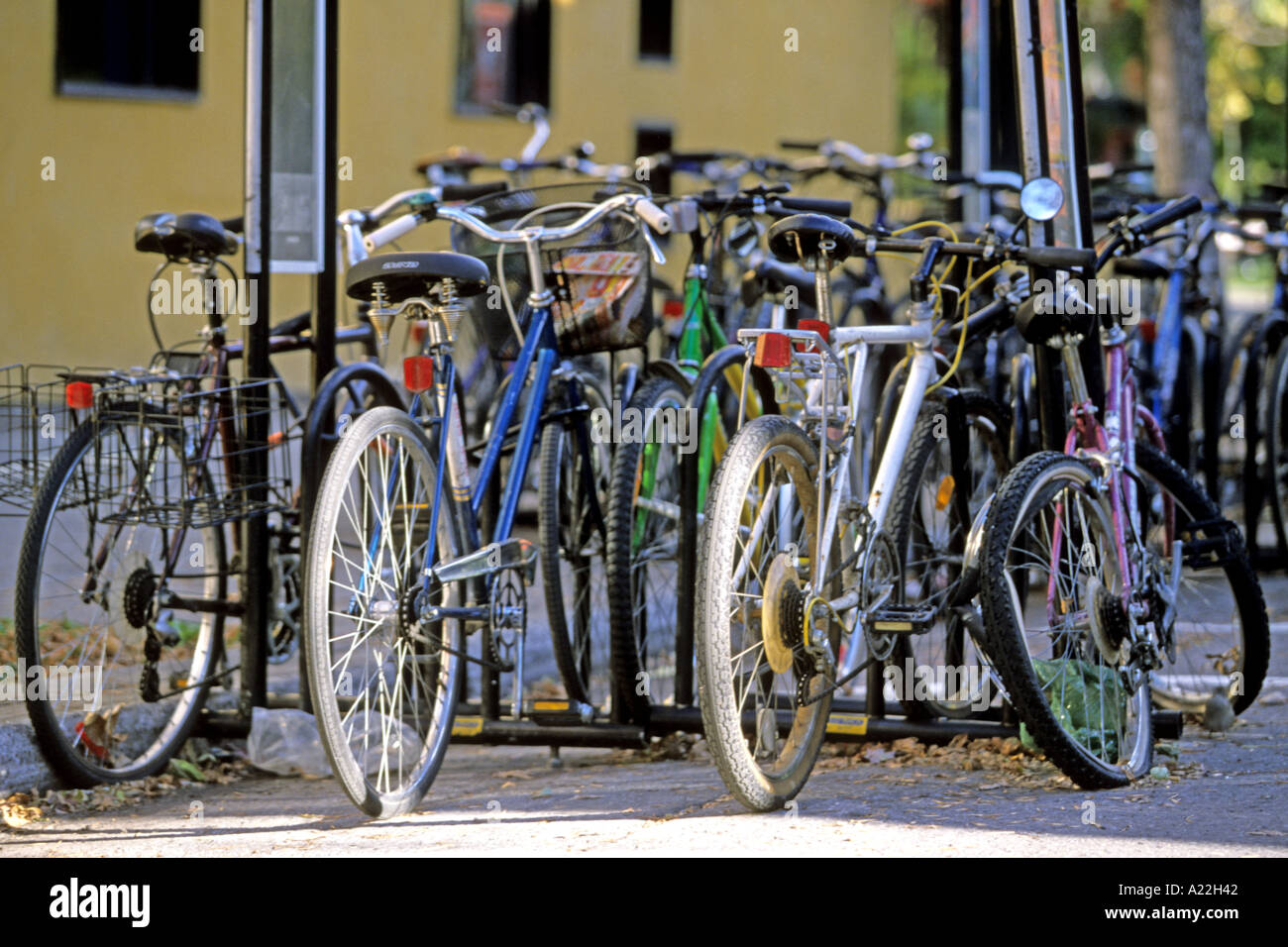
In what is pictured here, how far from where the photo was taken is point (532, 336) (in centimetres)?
445

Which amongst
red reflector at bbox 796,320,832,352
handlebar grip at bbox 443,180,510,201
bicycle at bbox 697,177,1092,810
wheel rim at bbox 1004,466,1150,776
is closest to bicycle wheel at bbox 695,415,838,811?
bicycle at bbox 697,177,1092,810

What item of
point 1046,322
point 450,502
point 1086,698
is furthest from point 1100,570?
point 450,502

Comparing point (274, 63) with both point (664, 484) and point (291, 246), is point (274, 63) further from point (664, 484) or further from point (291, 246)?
point (664, 484)

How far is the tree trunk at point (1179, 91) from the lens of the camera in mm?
9891

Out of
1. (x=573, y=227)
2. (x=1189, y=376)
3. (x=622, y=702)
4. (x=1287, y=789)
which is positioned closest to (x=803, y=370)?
(x=573, y=227)

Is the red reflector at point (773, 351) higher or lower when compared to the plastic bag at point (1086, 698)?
higher

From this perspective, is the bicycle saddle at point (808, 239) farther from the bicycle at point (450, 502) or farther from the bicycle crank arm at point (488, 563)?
the bicycle crank arm at point (488, 563)

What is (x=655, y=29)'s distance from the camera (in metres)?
19.1

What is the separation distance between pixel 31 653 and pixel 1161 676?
10.6ft

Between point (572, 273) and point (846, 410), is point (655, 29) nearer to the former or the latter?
point (572, 273)

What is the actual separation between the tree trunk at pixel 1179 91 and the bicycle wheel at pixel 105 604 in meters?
7.03

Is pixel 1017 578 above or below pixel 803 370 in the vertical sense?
below

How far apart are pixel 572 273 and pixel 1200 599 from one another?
7.17ft

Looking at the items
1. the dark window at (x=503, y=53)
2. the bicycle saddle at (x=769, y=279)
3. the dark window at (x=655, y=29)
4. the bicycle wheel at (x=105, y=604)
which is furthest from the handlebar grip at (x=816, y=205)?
the dark window at (x=655, y=29)
